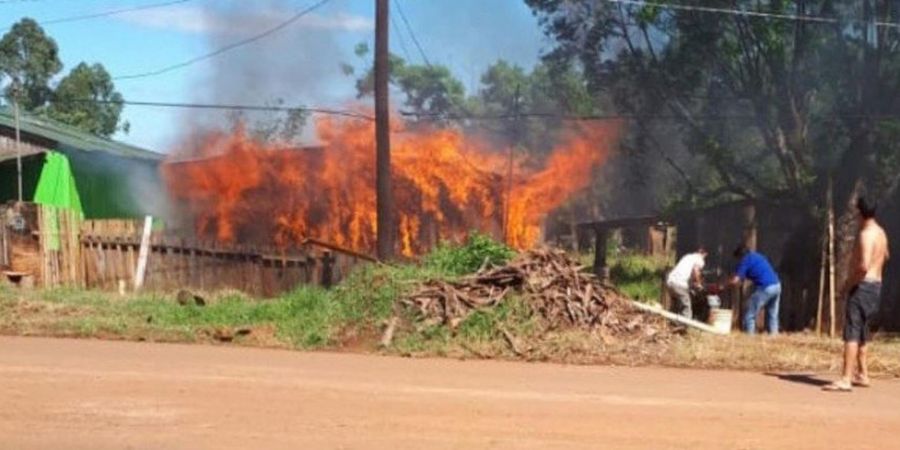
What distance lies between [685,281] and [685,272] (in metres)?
0.14

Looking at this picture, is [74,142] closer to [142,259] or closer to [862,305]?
[142,259]

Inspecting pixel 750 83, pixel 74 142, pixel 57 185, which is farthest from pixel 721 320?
pixel 57 185

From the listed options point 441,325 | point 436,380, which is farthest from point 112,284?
point 436,380

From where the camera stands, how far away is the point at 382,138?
61.9 ft

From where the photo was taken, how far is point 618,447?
24.9ft

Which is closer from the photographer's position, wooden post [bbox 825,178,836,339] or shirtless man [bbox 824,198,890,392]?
shirtless man [bbox 824,198,890,392]

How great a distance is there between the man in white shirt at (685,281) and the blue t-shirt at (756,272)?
2.42 feet

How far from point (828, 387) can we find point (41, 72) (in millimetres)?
39145

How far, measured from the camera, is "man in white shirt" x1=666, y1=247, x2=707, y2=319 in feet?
52.8

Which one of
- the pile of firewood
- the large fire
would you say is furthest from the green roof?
the pile of firewood

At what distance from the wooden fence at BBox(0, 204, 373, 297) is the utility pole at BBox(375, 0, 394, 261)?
2.71 ft

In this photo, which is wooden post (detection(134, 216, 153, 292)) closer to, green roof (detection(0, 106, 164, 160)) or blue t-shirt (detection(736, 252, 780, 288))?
green roof (detection(0, 106, 164, 160))

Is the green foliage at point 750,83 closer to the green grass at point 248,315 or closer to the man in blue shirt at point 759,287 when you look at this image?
the man in blue shirt at point 759,287

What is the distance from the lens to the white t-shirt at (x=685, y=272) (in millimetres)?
16156
